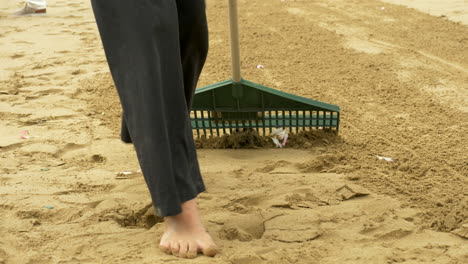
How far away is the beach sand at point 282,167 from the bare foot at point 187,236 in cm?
4

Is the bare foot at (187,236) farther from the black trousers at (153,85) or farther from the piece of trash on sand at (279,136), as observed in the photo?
the piece of trash on sand at (279,136)

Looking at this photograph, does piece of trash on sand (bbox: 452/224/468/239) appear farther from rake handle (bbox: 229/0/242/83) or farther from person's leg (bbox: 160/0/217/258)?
rake handle (bbox: 229/0/242/83)

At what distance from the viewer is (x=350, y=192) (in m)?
2.50

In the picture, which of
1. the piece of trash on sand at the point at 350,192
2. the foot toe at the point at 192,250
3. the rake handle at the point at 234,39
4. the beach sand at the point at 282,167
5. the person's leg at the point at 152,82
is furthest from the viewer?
the rake handle at the point at 234,39

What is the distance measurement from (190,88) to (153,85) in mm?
370

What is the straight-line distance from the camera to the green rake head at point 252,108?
10.3ft

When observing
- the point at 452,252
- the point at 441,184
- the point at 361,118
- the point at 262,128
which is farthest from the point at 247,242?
the point at 361,118

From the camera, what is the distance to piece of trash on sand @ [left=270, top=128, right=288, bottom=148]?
3.11 metres

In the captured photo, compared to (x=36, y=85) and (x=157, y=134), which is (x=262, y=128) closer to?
(x=157, y=134)

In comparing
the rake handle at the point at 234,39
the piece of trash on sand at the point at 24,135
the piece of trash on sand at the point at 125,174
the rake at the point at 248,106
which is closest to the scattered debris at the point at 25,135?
the piece of trash on sand at the point at 24,135

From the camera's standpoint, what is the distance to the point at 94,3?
6.18ft

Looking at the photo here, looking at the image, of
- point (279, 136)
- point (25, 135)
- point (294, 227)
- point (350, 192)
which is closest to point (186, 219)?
point (294, 227)

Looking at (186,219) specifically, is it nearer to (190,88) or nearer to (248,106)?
(190,88)

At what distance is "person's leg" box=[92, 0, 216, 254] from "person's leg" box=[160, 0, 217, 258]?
4cm
